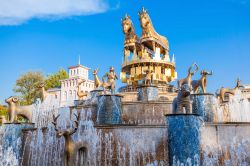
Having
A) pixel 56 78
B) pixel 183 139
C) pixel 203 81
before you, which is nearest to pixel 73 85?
pixel 56 78

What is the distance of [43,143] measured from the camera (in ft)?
47.6

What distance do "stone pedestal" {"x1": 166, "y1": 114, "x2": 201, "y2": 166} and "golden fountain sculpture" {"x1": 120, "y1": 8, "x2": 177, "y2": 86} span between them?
50.1 ft

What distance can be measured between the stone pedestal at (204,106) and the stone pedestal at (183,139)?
4667 millimetres

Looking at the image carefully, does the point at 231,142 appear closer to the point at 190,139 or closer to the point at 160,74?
the point at 190,139

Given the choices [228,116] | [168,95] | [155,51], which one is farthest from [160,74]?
[228,116]

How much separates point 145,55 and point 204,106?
12823mm

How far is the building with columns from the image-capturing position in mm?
72556

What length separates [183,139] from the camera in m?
11.5

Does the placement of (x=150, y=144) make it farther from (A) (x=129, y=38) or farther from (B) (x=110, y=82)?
(A) (x=129, y=38)

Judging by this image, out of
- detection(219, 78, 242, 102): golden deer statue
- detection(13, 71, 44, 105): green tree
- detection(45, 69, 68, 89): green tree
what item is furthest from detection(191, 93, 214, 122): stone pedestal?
detection(45, 69, 68, 89): green tree

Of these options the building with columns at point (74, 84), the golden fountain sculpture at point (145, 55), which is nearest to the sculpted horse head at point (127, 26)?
the golden fountain sculpture at point (145, 55)

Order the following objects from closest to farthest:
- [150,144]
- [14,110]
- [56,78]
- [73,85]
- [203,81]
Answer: [150,144] → [14,110] → [203,81] → [56,78] → [73,85]

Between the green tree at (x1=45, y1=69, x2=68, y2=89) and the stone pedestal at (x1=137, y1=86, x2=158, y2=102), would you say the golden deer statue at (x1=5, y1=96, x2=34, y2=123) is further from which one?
the green tree at (x1=45, y1=69, x2=68, y2=89)

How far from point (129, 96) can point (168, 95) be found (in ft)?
9.80
